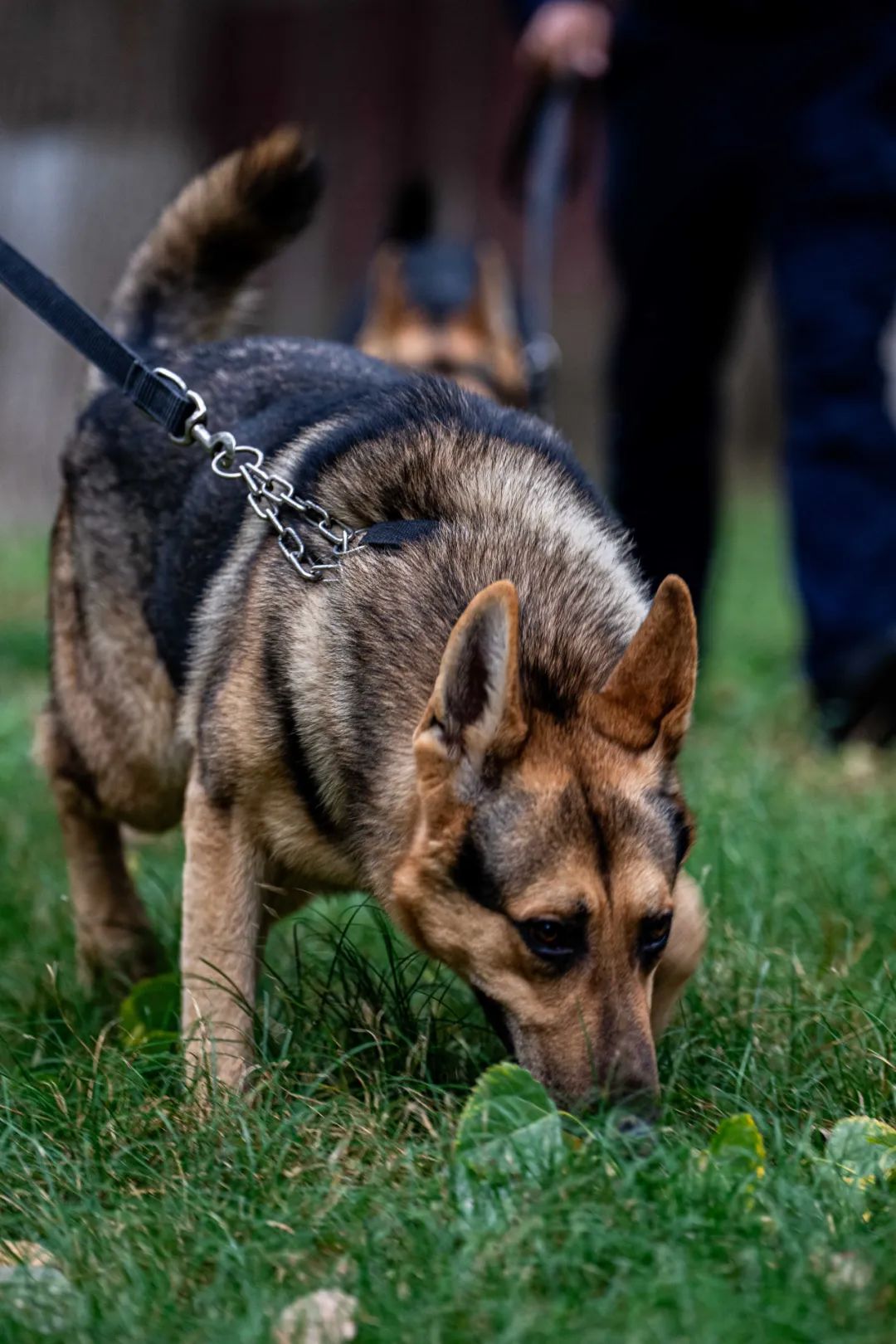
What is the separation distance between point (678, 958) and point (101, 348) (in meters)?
1.54

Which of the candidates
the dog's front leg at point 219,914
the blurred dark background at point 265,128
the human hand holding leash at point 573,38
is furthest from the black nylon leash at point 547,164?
the dog's front leg at point 219,914

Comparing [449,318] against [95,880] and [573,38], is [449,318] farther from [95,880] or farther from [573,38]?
[95,880]

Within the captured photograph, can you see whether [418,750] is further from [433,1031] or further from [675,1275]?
[675,1275]

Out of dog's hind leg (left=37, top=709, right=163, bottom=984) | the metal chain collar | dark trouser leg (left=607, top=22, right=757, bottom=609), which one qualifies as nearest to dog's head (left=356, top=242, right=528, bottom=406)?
dark trouser leg (left=607, top=22, right=757, bottom=609)

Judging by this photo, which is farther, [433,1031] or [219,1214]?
[433,1031]

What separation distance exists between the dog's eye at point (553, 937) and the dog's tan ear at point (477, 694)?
26cm

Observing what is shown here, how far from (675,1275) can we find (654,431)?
4148 mm

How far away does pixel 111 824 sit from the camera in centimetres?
383

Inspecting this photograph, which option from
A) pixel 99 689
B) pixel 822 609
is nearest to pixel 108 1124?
pixel 99 689

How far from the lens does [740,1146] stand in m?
2.31

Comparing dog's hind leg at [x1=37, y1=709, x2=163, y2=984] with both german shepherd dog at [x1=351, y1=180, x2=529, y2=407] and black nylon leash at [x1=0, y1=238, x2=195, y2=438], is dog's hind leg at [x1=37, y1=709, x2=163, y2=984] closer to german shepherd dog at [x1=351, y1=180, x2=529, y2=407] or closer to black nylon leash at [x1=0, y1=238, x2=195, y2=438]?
black nylon leash at [x1=0, y1=238, x2=195, y2=438]

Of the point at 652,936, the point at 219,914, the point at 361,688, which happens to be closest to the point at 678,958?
the point at 652,936

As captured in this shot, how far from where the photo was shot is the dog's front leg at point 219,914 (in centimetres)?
292

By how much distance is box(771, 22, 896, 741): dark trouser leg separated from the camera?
509 cm
